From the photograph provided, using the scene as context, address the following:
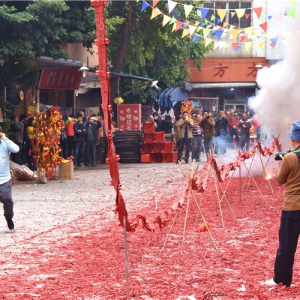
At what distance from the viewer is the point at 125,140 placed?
2667cm

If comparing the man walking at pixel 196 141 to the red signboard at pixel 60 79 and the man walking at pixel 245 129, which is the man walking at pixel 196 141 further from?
the red signboard at pixel 60 79

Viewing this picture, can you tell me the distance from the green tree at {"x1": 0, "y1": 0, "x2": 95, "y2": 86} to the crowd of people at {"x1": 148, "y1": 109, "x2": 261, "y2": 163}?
721cm

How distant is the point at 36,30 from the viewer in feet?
57.3

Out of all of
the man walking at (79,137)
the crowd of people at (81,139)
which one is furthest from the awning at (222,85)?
the man walking at (79,137)

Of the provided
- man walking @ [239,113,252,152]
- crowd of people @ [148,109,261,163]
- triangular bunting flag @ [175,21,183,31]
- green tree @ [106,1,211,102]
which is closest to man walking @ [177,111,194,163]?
crowd of people @ [148,109,261,163]

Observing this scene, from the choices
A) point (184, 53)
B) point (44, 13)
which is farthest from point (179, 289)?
point (184, 53)

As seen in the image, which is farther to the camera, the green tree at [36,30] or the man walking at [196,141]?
the man walking at [196,141]

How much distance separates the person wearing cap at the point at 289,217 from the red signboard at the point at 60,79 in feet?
58.1

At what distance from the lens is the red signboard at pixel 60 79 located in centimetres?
2400

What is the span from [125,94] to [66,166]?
14.1 m

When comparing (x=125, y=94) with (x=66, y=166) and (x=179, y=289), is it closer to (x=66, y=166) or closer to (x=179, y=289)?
(x=66, y=166)

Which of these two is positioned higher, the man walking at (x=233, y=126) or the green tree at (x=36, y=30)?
the green tree at (x=36, y=30)

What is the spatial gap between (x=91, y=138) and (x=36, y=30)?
7.31 metres

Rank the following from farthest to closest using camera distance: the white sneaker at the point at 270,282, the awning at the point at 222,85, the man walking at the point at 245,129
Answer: the awning at the point at 222,85 < the man walking at the point at 245,129 < the white sneaker at the point at 270,282
